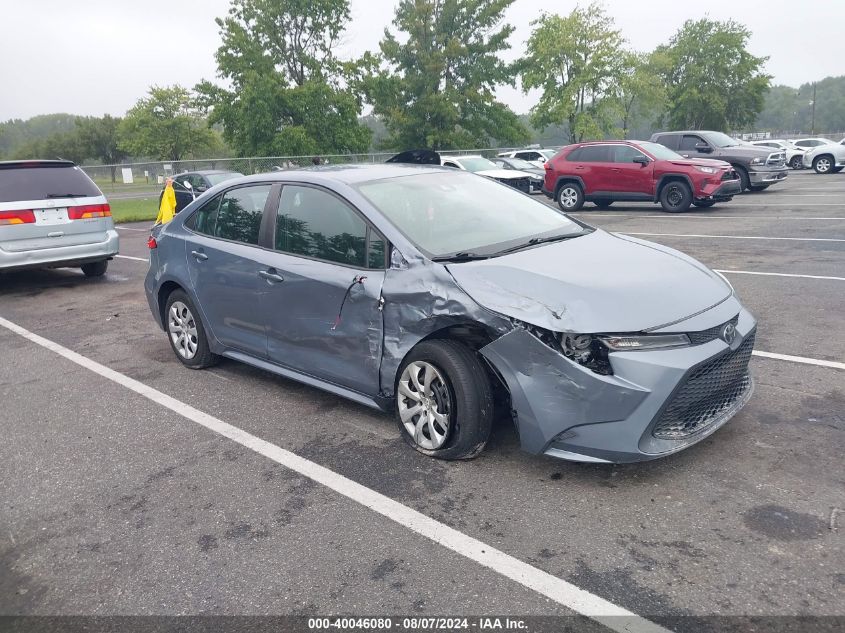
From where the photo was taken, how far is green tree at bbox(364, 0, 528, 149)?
49.4m

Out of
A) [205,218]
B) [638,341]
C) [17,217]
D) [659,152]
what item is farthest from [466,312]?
[659,152]

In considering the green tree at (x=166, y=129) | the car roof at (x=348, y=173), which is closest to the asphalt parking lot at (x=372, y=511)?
the car roof at (x=348, y=173)

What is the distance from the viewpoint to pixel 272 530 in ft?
10.7

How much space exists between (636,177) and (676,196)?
999 mm

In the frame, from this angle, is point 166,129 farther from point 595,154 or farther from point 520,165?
point 595,154

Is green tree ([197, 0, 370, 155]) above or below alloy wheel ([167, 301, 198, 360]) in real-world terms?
above

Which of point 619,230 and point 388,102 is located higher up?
point 388,102

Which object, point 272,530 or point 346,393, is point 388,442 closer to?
point 346,393

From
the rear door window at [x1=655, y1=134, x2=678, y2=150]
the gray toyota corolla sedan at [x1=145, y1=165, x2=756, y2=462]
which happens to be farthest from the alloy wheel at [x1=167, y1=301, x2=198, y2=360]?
the rear door window at [x1=655, y1=134, x2=678, y2=150]

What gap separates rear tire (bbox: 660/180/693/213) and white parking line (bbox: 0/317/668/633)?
1335 cm

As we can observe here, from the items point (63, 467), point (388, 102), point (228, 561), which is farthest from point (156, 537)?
point (388, 102)

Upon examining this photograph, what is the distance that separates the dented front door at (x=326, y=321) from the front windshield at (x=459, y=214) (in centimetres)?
41

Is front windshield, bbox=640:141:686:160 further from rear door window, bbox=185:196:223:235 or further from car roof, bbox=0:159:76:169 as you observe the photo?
rear door window, bbox=185:196:223:235

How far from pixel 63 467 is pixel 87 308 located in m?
4.85
